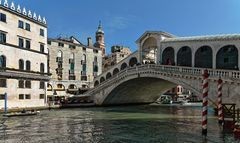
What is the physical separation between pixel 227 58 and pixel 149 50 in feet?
46.4

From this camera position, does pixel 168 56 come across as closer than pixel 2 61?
No

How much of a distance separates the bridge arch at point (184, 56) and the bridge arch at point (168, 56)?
94 centimetres

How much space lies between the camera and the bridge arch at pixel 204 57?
31.5 m

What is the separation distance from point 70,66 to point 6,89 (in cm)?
2441

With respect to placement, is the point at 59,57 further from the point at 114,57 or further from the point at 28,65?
the point at 114,57

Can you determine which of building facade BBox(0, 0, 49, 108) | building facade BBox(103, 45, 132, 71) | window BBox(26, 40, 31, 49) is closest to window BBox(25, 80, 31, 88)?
building facade BBox(0, 0, 49, 108)

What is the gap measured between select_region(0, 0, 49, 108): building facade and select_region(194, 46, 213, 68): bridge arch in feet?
63.0

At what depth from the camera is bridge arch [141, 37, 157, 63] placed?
1598 inches

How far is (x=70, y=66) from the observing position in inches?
2286

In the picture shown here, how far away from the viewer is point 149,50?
42594mm

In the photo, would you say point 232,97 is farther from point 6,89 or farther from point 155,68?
point 6,89

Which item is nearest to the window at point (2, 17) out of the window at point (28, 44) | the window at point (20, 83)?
the window at point (28, 44)

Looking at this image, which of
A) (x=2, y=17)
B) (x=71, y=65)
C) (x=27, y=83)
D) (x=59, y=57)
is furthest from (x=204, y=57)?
(x=71, y=65)

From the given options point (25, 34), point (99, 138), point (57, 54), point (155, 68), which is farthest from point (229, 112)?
point (57, 54)
